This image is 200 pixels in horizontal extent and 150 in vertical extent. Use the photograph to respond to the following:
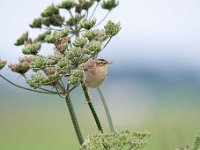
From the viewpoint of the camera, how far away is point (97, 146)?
9578 millimetres

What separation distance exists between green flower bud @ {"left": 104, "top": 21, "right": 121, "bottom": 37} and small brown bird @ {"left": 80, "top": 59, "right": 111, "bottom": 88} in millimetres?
392

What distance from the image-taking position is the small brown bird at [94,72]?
10.5 m

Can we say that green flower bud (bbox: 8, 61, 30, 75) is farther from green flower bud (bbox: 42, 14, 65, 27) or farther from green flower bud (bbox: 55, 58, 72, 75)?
green flower bud (bbox: 42, 14, 65, 27)

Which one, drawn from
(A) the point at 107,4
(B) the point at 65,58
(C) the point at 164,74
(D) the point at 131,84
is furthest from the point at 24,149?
(C) the point at 164,74

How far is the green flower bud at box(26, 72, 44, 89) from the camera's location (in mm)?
10461

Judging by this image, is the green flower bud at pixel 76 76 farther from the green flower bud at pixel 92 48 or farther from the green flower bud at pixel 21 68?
the green flower bud at pixel 21 68

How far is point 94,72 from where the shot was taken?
420 inches

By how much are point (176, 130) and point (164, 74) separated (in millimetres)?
170929

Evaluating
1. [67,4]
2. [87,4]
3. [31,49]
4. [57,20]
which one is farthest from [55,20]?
[31,49]

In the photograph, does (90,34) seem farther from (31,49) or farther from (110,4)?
(110,4)

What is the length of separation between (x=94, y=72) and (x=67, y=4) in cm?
224

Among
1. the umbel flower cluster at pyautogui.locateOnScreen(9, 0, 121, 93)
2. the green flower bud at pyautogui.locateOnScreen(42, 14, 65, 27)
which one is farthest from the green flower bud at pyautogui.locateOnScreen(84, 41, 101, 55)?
the green flower bud at pyautogui.locateOnScreen(42, 14, 65, 27)

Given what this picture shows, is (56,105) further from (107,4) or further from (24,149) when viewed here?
(107,4)

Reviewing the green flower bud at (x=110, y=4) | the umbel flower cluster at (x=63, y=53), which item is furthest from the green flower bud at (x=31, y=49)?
the green flower bud at (x=110, y=4)
